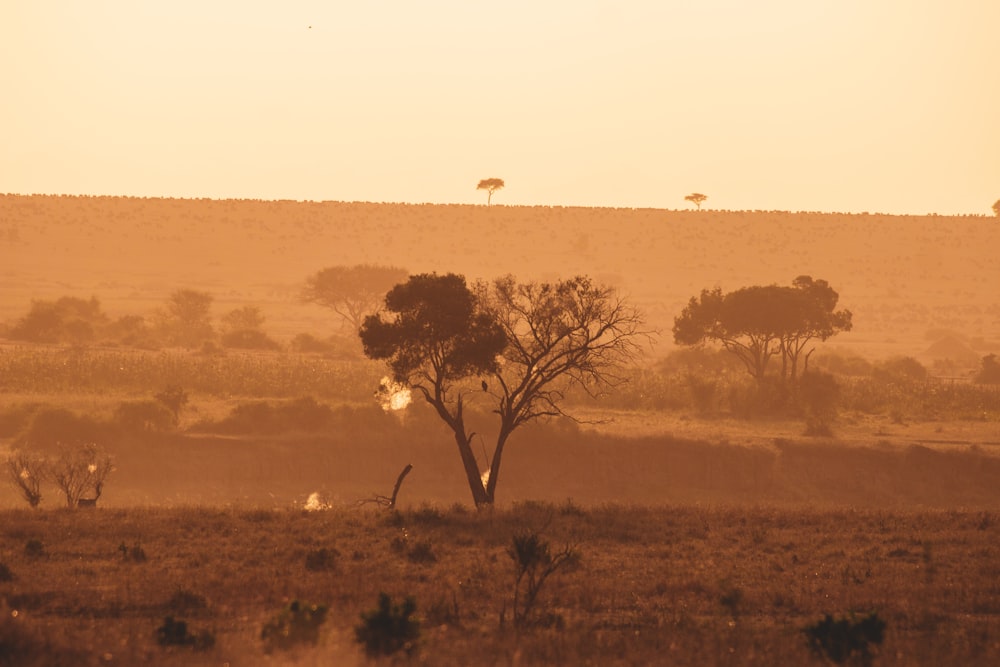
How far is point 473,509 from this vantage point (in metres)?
32.1

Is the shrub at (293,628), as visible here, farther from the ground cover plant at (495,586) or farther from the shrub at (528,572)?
the shrub at (528,572)

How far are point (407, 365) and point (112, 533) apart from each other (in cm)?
1022

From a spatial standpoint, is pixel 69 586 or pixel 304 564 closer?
pixel 69 586

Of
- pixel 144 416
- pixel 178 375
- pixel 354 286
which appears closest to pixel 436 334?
pixel 144 416

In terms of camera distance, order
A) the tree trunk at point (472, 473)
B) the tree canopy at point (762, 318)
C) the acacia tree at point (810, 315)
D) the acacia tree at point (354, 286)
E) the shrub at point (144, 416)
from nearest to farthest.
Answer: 1. the tree trunk at point (472, 473)
2. the shrub at point (144, 416)
3. the tree canopy at point (762, 318)
4. the acacia tree at point (810, 315)
5. the acacia tree at point (354, 286)

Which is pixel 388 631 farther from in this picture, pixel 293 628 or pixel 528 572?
pixel 528 572

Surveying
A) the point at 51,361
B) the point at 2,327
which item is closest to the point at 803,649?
the point at 51,361

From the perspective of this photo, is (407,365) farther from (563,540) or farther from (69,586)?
(69,586)

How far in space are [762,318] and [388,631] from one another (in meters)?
52.6

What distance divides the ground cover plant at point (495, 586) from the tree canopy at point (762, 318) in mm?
34748

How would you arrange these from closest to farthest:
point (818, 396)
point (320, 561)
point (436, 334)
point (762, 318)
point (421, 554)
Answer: point (320, 561)
point (421, 554)
point (436, 334)
point (818, 396)
point (762, 318)

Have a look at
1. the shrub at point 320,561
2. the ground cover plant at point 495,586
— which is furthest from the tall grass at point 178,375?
the shrub at point 320,561

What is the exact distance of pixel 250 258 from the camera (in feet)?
461

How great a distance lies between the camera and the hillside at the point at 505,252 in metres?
120
